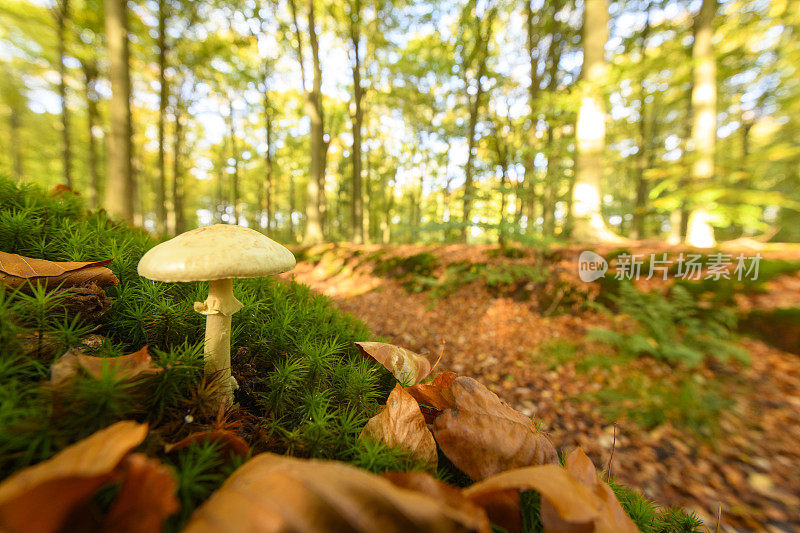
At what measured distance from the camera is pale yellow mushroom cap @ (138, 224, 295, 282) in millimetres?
1002

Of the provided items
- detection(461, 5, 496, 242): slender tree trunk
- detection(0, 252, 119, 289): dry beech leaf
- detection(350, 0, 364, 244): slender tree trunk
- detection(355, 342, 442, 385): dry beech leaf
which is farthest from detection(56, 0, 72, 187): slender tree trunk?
detection(355, 342, 442, 385): dry beech leaf

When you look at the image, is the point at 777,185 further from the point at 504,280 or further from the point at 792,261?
the point at 504,280

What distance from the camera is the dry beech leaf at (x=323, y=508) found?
54 cm

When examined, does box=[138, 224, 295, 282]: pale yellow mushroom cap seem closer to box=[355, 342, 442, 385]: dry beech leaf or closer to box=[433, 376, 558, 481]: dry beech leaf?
box=[355, 342, 442, 385]: dry beech leaf

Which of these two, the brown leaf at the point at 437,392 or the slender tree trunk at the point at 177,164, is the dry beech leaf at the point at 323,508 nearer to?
the brown leaf at the point at 437,392

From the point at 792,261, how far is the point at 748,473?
309 centimetres

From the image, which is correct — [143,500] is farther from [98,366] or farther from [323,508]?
[98,366]

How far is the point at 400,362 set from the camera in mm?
1378

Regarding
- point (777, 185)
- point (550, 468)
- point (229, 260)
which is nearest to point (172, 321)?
point (229, 260)

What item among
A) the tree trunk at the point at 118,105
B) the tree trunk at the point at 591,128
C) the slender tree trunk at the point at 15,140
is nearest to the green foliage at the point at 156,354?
the tree trunk at the point at 118,105

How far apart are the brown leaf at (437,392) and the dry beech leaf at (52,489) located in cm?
84

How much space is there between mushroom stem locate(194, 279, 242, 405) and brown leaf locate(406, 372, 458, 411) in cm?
69

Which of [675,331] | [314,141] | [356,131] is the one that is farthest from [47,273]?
[356,131]

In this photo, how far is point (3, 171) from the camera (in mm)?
2156
